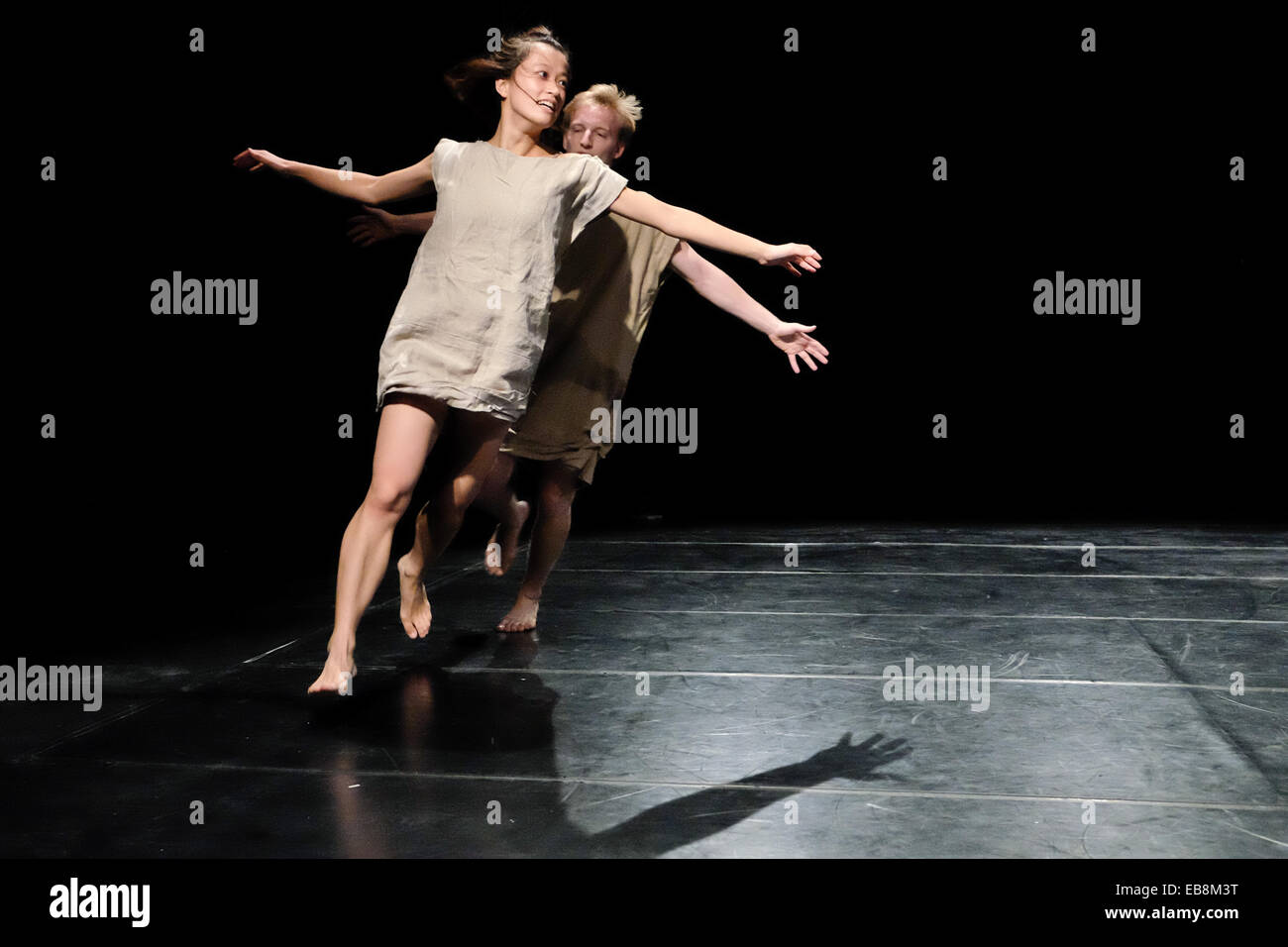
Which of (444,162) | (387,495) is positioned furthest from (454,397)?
(444,162)

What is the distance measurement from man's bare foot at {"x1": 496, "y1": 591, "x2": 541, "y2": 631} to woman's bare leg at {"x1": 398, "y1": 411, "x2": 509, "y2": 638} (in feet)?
1.12

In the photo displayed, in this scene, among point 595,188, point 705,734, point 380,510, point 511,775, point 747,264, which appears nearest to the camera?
point 511,775

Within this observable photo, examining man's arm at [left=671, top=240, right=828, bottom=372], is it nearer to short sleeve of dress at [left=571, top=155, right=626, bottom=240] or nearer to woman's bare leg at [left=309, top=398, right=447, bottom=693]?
short sleeve of dress at [left=571, top=155, right=626, bottom=240]

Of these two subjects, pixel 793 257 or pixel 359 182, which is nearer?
pixel 793 257

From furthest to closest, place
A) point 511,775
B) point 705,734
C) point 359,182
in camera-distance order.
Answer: point 359,182 → point 705,734 → point 511,775

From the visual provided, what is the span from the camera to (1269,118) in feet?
19.5

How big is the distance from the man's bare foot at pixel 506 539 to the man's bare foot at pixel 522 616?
9 centimetres

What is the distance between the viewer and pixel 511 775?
1914 mm

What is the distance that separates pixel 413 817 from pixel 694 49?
485 cm

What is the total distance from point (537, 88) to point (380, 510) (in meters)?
0.84

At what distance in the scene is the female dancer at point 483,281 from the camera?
7.35 ft

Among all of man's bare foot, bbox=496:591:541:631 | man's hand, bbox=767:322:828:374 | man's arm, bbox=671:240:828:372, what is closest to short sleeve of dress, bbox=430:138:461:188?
man's arm, bbox=671:240:828:372

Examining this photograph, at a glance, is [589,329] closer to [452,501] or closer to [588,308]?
[588,308]

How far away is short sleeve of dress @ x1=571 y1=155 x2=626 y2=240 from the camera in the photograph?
2.35 m
